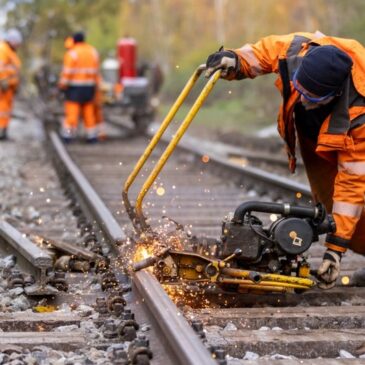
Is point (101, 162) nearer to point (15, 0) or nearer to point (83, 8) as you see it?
point (83, 8)

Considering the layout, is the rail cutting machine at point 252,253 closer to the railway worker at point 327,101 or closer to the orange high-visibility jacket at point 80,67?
the railway worker at point 327,101

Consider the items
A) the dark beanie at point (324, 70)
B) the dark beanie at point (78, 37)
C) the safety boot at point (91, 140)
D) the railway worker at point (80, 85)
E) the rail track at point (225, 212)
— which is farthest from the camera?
the dark beanie at point (78, 37)

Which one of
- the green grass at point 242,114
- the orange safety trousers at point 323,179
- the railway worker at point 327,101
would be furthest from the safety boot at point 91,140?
the railway worker at point 327,101

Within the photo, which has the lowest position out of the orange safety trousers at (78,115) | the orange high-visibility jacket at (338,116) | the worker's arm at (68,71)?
the orange safety trousers at (78,115)

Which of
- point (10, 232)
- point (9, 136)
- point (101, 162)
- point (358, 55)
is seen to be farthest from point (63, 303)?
point (9, 136)

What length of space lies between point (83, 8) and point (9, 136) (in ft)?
76.9

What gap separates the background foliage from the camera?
25589 millimetres

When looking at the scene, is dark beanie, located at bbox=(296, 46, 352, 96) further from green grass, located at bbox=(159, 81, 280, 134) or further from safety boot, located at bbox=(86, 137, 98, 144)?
green grass, located at bbox=(159, 81, 280, 134)

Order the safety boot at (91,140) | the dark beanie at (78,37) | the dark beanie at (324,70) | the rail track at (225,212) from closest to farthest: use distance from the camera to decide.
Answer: the rail track at (225,212) → the dark beanie at (324,70) → the safety boot at (91,140) → the dark beanie at (78,37)

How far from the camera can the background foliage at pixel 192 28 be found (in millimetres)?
25589

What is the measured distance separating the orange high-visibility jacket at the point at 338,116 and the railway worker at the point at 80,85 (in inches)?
396

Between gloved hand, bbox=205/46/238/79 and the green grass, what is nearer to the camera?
gloved hand, bbox=205/46/238/79

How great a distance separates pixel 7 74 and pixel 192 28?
50.6 metres

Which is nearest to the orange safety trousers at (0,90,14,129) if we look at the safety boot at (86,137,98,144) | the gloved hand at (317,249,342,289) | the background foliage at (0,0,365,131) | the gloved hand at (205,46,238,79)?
the safety boot at (86,137,98,144)
